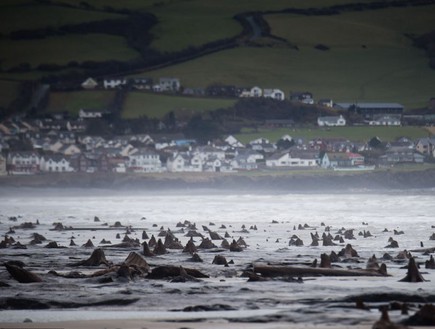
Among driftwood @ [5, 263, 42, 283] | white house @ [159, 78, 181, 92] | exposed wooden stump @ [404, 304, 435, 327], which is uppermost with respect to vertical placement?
white house @ [159, 78, 181, 92]

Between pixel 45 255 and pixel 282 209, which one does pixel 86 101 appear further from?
pixel 45 255

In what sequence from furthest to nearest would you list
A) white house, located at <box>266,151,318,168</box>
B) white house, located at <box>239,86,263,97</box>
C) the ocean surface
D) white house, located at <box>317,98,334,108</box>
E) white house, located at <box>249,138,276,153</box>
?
1. white house, located at <box>239,86,263,97</box>
2. white house, located at <box>317,98,334,108</box>
3. white house, located at <box>249,138,276,153</box>
4. white house, located at <box>266,151,318,168</box>
5. the ocean surface

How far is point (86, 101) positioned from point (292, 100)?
30320mm

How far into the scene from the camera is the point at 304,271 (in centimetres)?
2961

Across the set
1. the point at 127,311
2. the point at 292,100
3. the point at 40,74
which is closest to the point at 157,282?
the point at 127,311

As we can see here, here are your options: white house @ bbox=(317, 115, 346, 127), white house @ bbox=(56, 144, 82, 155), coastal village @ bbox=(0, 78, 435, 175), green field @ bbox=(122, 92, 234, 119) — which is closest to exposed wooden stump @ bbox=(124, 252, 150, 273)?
coastal village @ bbox=(0, 78, 435, 175)

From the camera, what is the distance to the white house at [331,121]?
16338 centimetres

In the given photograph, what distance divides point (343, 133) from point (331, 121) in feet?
23.9

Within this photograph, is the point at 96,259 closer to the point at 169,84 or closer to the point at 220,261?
the point at 220,261

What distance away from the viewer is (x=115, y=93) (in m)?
178

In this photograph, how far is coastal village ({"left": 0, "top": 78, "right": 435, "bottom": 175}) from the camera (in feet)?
463

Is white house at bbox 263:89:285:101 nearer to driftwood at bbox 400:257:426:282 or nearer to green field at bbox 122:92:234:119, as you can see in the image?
green field at bbox 122:92:234:119

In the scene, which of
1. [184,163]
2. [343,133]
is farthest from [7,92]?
[343,133]

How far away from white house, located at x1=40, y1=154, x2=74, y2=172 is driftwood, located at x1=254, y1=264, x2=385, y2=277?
118308 millimetres
